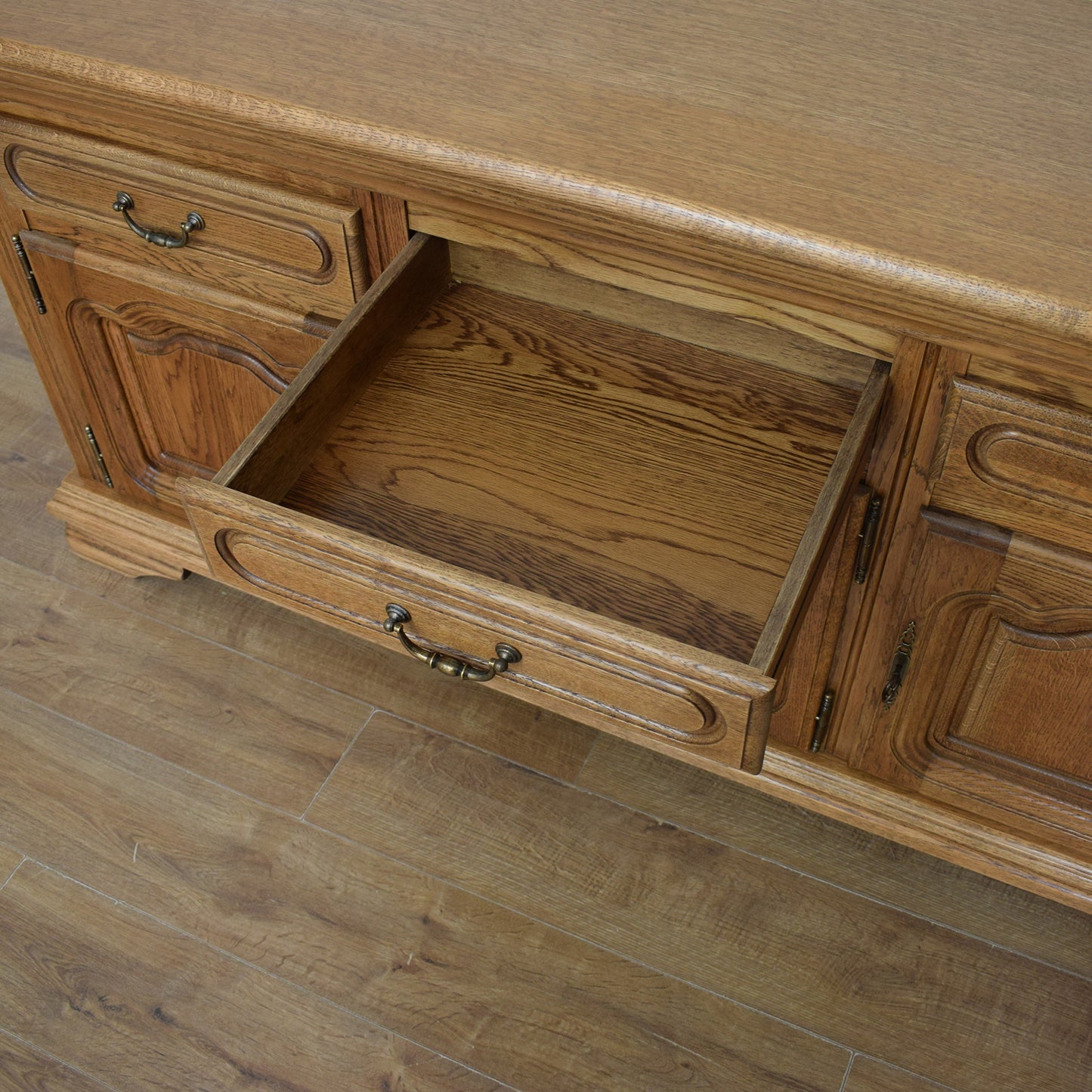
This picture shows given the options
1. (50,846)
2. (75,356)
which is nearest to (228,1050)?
(50,846)

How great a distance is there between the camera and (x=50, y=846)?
1359 mm

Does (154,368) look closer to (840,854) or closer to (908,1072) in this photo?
(840,854)

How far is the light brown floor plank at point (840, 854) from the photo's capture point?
4.19ft

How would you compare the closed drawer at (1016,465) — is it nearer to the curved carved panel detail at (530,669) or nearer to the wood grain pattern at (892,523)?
the wood grain pattern at (892,523)

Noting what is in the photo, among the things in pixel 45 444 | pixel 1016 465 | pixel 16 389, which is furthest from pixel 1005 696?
pixel 16 389

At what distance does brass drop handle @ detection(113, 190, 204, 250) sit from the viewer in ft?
3.69

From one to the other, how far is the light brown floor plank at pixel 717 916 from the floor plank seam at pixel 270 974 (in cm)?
17

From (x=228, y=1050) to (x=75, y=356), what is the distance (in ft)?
2.59

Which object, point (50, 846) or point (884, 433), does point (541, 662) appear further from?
point (50, 846)

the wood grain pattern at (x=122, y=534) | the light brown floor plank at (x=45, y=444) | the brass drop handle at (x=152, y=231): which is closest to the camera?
the brass drop handle at (x=152, y=231)

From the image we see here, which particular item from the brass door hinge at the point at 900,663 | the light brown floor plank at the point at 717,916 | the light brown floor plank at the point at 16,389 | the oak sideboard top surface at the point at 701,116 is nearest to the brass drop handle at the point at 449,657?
the oak sideboard top surface at the point at 701,116

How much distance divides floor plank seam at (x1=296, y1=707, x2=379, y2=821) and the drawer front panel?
21.2 inches

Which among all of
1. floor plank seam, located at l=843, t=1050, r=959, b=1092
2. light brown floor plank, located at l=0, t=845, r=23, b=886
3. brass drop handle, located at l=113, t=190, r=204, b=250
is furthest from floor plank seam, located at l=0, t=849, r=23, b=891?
floor plank seam, located at l=843, t=1050, r=959, b=1092

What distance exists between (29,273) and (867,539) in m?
0.94
